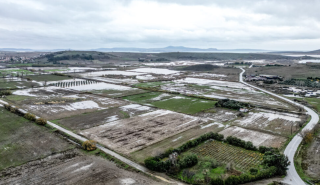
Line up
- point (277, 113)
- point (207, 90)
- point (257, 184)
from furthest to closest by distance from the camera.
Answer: point (207, 90) < point (277, 113) < point (257, 184)

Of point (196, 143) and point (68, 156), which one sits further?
point (196, 143)

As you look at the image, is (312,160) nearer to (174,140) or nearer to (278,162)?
(278,162)

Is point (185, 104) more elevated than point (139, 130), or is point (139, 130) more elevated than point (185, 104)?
point (185, 104)

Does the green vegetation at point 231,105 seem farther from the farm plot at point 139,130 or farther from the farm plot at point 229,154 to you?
the farm plot at point 229,154

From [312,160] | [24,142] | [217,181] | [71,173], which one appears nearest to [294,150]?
[312,160]

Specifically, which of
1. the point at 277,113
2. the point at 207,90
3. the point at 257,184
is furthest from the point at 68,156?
the point at 207,90

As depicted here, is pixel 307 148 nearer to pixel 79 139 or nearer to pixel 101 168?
pixel 101 168
